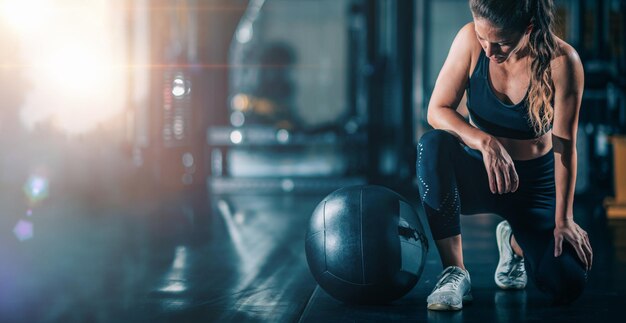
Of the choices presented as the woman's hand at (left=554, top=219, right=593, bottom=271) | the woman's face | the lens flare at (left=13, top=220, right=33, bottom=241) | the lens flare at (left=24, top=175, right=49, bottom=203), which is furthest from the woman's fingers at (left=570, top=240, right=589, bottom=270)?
the lens flare at (left=24, top=175, right=49, bottom=203)

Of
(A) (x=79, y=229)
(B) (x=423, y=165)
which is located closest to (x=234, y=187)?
(A) (x=79, y=229)

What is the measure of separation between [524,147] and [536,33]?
331mm

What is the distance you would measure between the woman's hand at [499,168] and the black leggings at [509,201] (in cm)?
13

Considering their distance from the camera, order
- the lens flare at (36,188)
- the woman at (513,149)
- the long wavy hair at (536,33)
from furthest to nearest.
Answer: the lens flare at (36,188) → the woman at (513,149) → the long wavy hair at (536,33)

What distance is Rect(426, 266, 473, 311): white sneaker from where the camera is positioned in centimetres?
182

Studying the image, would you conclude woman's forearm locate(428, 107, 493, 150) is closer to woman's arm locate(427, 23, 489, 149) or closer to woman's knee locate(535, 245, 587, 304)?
woman's arm locate(427, 23, 489, 149)

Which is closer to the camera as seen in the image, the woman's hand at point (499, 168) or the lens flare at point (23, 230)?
the woman's hand at point (499, 168)

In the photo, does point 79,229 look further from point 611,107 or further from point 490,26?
point 611,107

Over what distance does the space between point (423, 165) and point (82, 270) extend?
4.26ft

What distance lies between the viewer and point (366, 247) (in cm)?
180

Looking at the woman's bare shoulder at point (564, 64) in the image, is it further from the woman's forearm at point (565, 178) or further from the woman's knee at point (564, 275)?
the woman's knee at point (564, 275)

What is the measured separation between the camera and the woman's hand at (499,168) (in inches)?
70.1

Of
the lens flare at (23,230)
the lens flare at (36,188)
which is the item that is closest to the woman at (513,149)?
the lens flare at (23,230)

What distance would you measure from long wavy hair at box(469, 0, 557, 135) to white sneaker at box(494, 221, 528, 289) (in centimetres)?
42
